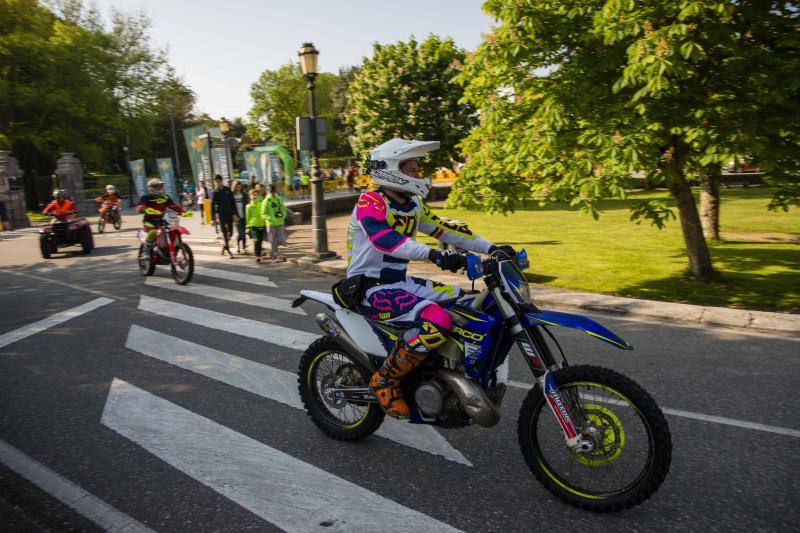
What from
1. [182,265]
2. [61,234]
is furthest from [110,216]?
[182,265]

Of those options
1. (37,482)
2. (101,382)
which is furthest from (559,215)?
(37,482)

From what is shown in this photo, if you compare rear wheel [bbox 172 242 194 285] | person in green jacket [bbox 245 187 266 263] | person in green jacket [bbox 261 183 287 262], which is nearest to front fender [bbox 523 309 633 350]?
rear wheel [bbox 172 242 194 285]

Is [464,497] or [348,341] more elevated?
[348,341]

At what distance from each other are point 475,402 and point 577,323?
2.53 ft

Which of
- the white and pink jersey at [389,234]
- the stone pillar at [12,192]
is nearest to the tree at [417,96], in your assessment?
the stone pillar at [12,192]

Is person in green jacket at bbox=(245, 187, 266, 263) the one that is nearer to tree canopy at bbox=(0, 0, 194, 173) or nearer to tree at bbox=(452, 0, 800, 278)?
tree at bbox=(452, 0, 800, 278)

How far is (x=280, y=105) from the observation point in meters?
81.7

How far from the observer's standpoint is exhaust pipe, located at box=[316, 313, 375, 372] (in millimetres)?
3957

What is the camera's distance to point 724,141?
6.98 meters

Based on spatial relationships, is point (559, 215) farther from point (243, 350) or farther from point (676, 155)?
point (243, 350)

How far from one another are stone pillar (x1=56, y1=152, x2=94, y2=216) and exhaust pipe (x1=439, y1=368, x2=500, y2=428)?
1335 inches

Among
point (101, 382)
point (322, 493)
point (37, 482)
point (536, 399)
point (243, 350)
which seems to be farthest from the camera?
point (243, 350)

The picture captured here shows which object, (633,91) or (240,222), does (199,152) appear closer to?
(240,222)

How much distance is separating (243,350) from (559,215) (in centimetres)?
1729
